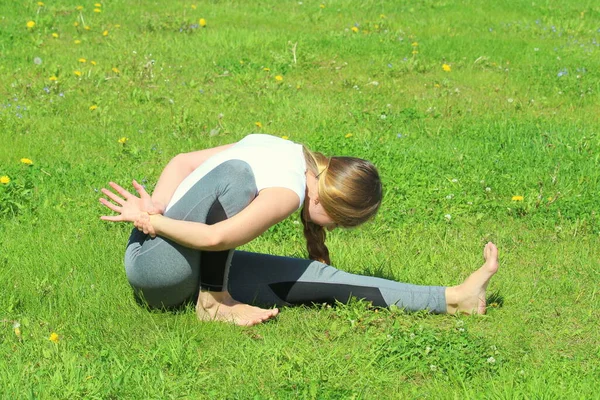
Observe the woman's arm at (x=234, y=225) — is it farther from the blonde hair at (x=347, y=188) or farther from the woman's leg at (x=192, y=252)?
the blonde hair at (x=347, y=188)

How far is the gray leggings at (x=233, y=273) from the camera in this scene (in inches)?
144

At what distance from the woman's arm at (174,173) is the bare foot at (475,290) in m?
1.33

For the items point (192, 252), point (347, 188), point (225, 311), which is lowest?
point (225, 311)

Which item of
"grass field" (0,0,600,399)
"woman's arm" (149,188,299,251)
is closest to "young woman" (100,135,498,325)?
"woman's arm" (149,188,299,251)

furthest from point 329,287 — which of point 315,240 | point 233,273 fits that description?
point 233,273

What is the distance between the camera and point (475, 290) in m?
4.04

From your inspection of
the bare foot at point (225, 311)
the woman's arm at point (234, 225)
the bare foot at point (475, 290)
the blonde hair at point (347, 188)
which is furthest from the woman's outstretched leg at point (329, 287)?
the woman's arm at point (234, 225)

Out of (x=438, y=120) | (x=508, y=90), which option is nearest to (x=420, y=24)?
(x=508, y=90)

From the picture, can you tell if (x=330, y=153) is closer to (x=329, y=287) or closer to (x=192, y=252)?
(x=329, y=287)

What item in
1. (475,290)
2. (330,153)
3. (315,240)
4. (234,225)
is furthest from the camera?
(330,153)

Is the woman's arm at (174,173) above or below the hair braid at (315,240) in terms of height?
above

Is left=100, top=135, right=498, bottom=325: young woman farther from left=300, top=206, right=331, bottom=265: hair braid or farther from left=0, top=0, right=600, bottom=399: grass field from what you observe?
left=0, top=0, right=600, bottom=399: grass field

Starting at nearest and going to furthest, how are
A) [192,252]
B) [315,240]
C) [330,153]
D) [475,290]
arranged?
1. [192,252]
2. [475,290]
3. [315,240]
4. [330,153]

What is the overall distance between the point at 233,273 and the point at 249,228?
677 mm
